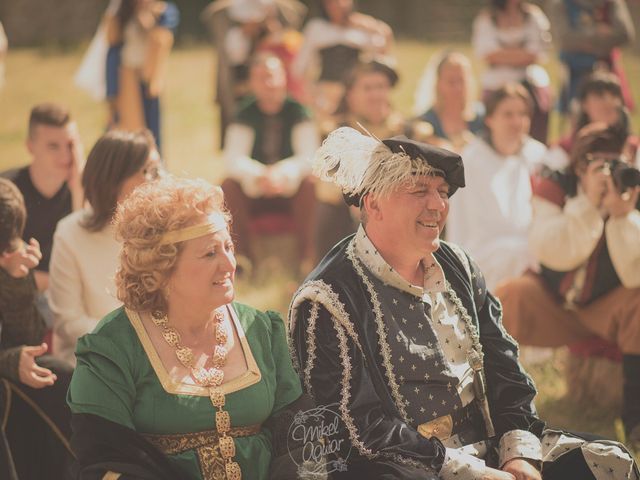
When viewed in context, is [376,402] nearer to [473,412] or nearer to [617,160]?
[473,412]

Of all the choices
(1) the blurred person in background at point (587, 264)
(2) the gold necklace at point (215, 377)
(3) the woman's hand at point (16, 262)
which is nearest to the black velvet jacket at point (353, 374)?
(2) the gold necklace at point (215, 377)

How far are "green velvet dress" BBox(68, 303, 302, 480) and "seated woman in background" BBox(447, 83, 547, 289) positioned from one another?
297cm

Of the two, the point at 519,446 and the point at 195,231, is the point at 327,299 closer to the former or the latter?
the point at 195,231

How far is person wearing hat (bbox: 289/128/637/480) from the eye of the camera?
3.00m

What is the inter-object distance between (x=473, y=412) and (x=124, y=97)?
5.75 m

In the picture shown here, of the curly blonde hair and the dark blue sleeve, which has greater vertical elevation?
the curly blonde hair

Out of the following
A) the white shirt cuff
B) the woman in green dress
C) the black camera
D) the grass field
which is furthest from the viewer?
the grass field

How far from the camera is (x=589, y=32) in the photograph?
848 centimetres

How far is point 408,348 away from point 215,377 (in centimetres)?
56

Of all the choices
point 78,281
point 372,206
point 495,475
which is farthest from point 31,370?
point 495,475

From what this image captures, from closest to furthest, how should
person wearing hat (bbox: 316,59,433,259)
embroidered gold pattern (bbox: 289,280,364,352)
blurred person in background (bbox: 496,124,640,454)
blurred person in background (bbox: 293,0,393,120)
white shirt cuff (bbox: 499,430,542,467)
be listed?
embroidered gold pattern (bbox: 289,280,364,352) < white shirt cuff (bbox: 499,430,542,467) < blurred person in background (bbox: 496,124,640,454) < person wearing hat (bbox: 316,59,433,259) < blurred person in background (bbox: 293,0,393,120)

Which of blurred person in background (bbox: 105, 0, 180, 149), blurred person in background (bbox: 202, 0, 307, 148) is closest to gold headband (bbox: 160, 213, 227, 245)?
blurred person in background (bbox: 105, 0, 180, 149)

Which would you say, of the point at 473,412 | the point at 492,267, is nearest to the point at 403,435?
the point at 473,412

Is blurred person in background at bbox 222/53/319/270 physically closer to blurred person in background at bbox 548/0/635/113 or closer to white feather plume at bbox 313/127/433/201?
blurred person in background at bbox 548/0/635/113
